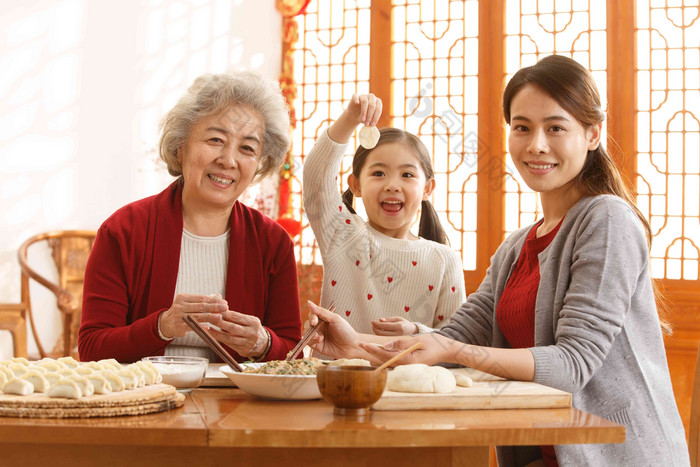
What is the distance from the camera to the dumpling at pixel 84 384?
1.07 m

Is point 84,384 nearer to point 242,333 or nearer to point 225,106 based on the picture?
point 242,333

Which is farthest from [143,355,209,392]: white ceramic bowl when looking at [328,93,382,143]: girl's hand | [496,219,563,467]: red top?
[328,93,382,143]: girl's hand

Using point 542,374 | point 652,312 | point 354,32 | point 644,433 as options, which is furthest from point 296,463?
point 354,32

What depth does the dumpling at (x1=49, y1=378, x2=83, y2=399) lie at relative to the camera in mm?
1050

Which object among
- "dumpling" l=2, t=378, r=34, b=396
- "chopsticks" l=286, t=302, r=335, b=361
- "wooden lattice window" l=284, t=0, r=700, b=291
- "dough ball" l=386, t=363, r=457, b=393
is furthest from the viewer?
"wooden lattice window" l=284, t=0, r=700, b=291

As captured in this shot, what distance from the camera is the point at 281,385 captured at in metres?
1.20

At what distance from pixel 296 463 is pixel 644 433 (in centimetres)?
77

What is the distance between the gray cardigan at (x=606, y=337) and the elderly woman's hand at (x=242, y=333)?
618mm

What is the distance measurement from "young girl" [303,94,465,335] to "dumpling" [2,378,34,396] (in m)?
1.21

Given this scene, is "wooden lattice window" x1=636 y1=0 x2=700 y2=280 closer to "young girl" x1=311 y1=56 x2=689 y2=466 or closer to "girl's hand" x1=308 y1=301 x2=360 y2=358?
"young girl" x1=311 y1=56 x2=689 y2=466

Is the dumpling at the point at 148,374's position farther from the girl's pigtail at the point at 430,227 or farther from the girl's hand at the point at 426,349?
the girl's pigtail at the point at 430,227

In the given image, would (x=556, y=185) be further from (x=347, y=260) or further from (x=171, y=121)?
(x=171, y=121)

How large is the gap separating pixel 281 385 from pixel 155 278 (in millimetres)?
799

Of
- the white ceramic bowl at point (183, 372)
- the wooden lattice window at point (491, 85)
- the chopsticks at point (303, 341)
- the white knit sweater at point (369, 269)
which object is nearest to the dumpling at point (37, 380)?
the white ceramic bowl at point (183, 372)
